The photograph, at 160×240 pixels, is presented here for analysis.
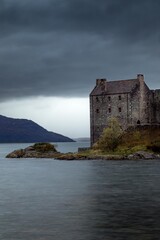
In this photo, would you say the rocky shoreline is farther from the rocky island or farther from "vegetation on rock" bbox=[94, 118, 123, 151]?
"vegetation on rock" bbox=[94, 118, 123, 151]

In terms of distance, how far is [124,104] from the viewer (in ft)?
351

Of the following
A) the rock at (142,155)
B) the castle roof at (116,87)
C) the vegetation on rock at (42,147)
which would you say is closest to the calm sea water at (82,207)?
the rock at (142,155)

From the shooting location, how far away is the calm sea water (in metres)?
28.3

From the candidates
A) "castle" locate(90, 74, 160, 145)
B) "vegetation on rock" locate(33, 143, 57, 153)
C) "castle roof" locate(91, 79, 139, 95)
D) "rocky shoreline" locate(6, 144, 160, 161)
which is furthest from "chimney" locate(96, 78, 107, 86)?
"vegetation on rock" locate(33, 143, 57, 153)

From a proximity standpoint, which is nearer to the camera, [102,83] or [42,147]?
[102,83]

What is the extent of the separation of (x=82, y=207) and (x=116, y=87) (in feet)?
240

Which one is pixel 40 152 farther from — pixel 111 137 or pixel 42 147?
pixel 111 137

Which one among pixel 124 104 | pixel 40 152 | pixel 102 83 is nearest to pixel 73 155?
pixel 40 152

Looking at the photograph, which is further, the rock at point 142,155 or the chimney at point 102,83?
the chimney at point 102,83

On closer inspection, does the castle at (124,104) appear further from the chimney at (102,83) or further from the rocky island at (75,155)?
the rocky island at (75,155)

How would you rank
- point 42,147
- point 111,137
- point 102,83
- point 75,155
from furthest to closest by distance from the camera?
1. point 42,147
2. point 102,83
3. point 75,155
4. point 111,137

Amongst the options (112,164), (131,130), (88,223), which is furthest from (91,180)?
(131,130)

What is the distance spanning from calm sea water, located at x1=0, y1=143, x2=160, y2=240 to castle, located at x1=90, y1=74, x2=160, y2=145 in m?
41.9

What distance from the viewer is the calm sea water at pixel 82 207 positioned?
2827 cm
